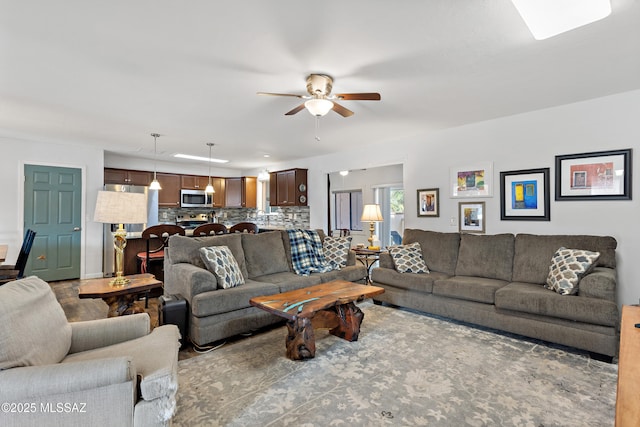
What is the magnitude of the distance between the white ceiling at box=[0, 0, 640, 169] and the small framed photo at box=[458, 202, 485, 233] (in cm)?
113

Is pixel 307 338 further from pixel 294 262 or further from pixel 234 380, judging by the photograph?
pixel 294 262

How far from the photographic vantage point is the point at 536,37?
1.97 meters

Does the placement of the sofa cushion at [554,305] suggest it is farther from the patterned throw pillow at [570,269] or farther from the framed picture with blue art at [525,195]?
the framed picture with blue art at [525,195]

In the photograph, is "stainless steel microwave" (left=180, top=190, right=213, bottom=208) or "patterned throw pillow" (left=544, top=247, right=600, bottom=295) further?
"stainless steel microwave" (left=180, top=190, right=213, bottom=208)

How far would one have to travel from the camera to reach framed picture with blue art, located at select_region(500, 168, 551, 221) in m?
3.68

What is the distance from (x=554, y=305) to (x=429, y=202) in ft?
7.29

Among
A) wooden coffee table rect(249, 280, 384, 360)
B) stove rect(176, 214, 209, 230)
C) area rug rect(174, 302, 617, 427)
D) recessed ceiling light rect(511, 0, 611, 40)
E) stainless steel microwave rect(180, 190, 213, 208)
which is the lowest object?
area rug rect(174, 302, 617, 427)

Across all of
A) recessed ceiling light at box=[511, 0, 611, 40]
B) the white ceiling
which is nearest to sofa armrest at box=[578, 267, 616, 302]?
the white ceiling

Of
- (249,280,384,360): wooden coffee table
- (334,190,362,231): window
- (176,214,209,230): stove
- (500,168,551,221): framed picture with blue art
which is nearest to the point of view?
(249,280,384,360): wooden coffee table

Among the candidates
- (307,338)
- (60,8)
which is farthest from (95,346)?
(60,8)

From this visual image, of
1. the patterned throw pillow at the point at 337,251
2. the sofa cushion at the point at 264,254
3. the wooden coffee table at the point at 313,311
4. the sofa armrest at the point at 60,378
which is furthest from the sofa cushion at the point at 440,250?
the sofa armrest at the point at 60,378

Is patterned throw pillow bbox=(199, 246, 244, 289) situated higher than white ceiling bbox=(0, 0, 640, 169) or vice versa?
white ceiling bbox=(0, 0, 640, 169)

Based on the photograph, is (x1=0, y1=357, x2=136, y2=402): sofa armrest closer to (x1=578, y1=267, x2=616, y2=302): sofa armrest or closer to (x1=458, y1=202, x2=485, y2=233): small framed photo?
(x1=578, y1=267, x2=616, y2=302): sofa armrest

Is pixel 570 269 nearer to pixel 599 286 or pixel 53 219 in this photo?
pixel 599 286
